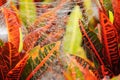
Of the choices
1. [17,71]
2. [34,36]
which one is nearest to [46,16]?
[34,36]

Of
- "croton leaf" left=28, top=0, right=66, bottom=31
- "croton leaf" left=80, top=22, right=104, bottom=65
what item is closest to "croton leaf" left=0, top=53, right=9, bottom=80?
"croton leaf" left=28, top=0, right=66, bottom=31

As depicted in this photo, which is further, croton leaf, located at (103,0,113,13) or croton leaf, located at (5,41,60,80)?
croton leaf, located at (103,0,113,13)

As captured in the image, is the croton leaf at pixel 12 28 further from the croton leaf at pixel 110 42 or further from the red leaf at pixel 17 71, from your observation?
the croton leaf at pixel 110 42

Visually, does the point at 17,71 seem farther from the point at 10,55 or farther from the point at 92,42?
the point at 92,42

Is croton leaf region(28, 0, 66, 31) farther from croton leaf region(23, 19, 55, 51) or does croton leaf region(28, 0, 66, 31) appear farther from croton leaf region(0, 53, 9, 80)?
croton leaf region(0, 53, 9, 80)

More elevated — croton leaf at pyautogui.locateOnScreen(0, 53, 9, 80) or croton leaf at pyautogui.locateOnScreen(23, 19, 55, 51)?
croton leaf at pyautogui.locateOnScreen(23, 19, 55, 51)

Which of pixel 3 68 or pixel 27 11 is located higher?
pixel 27 11

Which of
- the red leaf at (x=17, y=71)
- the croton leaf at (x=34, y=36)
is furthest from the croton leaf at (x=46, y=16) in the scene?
the red leaf at (x=17, y=71)
